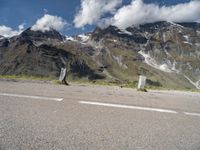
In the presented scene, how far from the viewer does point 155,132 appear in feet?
14.8

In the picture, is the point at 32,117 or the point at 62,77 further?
the point at 62,77

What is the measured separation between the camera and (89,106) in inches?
255

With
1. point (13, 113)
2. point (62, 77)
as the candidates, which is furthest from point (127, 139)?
point (62, 77)

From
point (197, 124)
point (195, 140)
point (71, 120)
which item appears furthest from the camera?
point (197, 124)

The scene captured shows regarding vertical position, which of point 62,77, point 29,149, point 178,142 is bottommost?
point 29,149

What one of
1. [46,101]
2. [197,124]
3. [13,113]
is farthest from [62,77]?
[197,124]

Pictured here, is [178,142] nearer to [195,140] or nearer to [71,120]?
[195,140]

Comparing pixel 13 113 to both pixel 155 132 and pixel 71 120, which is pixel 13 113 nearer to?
pixel 71 120

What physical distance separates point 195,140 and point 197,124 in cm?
133

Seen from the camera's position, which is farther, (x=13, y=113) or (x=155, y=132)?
(x=13, y=113)

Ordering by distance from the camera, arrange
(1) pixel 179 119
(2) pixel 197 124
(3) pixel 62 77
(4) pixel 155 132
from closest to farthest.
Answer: (4) pixel 155 132 < (2) pixel 197 124 < (1) pixel 179 119 < (3) pixel 62 77

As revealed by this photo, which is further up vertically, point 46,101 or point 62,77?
point 62,77

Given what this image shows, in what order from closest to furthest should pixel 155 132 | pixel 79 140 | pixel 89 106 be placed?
pixel 79 140 → pixel 155 132 → pixel 89 106

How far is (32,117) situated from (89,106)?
198 cm
